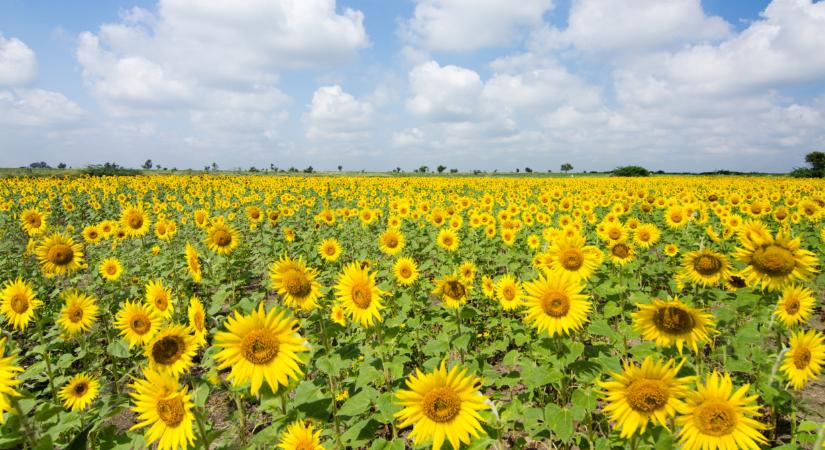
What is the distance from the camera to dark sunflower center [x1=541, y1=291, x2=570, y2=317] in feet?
10.1

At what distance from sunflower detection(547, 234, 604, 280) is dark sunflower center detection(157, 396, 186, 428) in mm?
3272

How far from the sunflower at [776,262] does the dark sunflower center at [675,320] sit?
117 cm

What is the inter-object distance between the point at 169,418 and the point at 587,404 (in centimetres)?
282

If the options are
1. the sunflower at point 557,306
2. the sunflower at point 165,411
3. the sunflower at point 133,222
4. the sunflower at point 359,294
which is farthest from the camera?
the sunflower at point 133,222

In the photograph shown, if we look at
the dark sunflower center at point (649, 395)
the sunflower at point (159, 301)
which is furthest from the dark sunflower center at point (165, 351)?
the dark sunflower center at point (649, 395)

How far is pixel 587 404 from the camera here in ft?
9.11

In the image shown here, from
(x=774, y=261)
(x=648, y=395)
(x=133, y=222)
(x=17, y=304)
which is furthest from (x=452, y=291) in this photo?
(x=133, y=222)

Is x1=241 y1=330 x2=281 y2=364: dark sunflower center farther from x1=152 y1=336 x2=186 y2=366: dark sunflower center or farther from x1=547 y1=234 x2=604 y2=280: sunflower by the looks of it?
x1=547 y1=234 x2=604 y2=280: sunflower

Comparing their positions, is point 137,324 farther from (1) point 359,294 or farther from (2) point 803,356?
(2) point 803,356

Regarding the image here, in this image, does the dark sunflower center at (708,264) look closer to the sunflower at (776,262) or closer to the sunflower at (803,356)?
the sunflower at (776,262)

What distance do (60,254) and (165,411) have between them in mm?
4902

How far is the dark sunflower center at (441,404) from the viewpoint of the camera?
2.23m

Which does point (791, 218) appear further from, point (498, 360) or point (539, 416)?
point (539, 416)

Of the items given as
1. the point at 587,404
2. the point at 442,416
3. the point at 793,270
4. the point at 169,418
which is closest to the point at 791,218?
the point at 793,270
